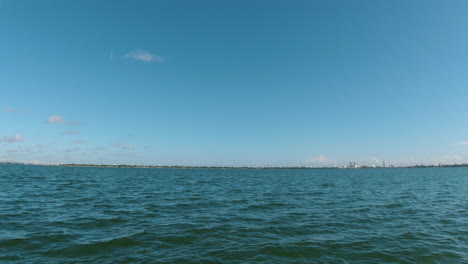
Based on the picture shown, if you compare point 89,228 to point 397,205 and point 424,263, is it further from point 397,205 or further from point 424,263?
point 397,205

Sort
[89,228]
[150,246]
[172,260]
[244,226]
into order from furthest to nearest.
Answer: [244,226] → [89,228] → [150,246] → [172,260]

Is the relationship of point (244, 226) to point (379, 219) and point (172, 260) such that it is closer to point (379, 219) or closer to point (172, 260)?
point (172, 260)

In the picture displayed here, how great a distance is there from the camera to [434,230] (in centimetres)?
1582

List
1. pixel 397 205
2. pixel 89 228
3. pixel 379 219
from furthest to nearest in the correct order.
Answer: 1. pixel 397 205
2. pixel 379 219
3. pixel 89 228

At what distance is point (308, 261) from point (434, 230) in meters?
11.6

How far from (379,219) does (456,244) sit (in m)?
5.81

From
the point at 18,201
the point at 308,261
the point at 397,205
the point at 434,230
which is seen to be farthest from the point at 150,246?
the point at 397,205

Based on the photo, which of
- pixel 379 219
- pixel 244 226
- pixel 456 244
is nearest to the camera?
pixel 456 244

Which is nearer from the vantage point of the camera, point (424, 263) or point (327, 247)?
point (424, 263)

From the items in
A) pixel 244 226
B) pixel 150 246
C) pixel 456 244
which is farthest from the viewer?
pixel 244 226

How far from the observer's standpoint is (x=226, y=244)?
12.9m

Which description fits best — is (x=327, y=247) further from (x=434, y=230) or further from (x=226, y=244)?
(x=434, y=230)

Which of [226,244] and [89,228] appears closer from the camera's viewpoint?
[226,244]

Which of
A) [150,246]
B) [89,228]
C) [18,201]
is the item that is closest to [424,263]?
[150,246]
